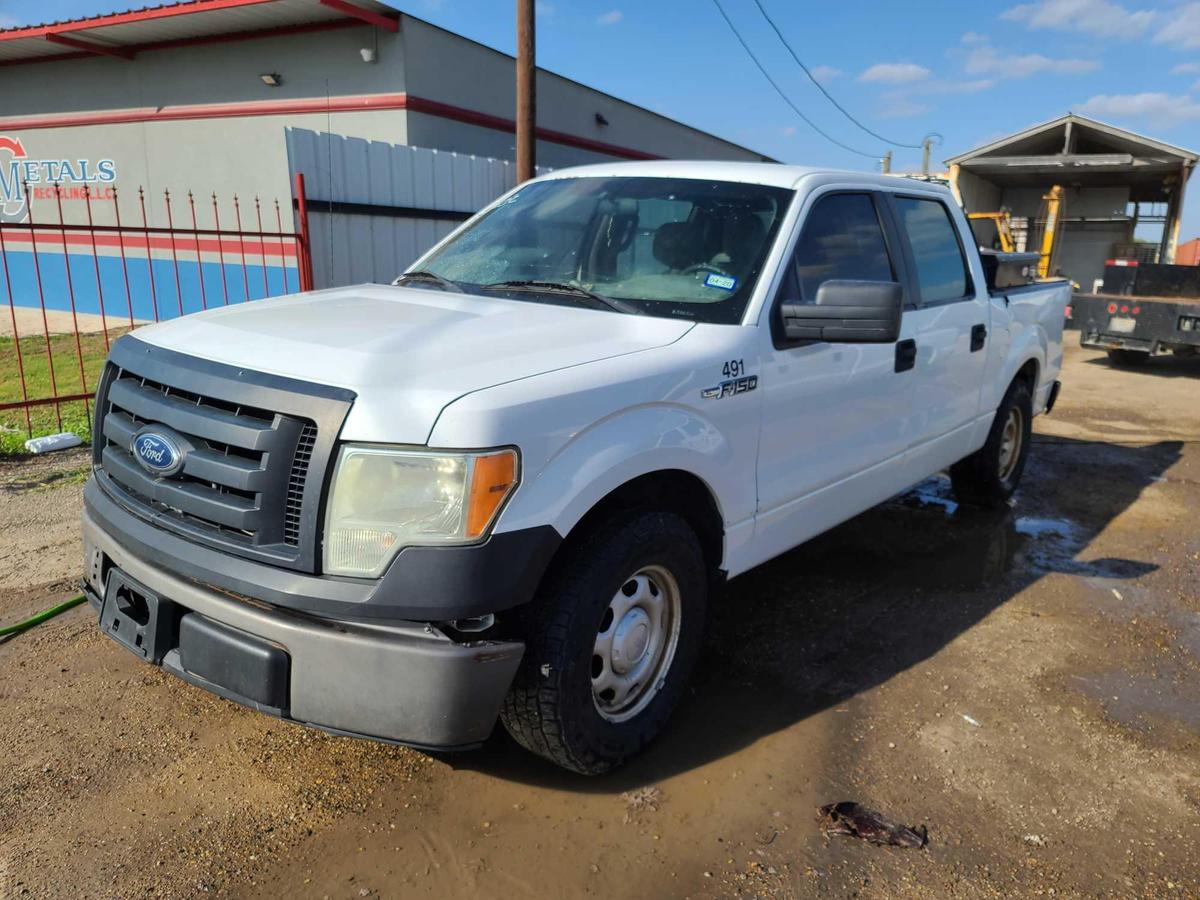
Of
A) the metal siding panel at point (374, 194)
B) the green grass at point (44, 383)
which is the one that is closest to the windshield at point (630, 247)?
the green grass at point (44, 383)

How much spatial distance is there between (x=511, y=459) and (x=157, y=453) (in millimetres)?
1055

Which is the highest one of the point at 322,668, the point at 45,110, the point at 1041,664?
the point at 45,110

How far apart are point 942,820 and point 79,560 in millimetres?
3980

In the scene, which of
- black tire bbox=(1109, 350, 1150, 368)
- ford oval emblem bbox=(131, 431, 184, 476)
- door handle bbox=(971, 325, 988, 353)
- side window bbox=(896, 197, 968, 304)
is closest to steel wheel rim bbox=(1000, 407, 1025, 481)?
door handle bbox=(971, 325, 988, 353)

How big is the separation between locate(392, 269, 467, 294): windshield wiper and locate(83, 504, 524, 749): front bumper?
→ 5.40 ft

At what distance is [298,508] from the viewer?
90.0 inches

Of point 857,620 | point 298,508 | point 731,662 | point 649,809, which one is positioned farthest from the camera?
point 857,620

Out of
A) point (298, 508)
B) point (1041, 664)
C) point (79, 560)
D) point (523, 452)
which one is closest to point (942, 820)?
point (1041, 664)

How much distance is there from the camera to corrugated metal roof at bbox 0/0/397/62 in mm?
11930

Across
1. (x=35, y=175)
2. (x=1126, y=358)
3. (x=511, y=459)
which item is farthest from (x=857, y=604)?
(x=35, y=175)

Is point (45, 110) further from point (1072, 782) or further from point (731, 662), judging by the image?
point (1072, 782)

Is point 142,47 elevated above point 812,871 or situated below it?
above

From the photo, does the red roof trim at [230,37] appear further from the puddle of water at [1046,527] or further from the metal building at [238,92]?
the puddle of water at [1046,527]

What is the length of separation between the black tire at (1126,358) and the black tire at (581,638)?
43.4ft
